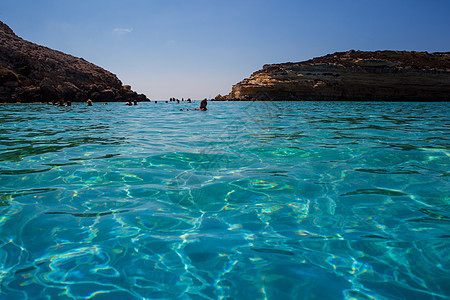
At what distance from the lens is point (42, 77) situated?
41.1 m

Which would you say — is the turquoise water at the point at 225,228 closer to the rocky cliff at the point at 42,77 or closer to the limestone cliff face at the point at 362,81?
the rocky cliff at the point at 42,77

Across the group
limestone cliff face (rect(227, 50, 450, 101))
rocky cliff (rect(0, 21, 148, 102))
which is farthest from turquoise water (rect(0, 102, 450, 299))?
limestone cliff face (rect(227, 50, 450, 101))

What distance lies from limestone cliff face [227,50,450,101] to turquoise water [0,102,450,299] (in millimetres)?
43653

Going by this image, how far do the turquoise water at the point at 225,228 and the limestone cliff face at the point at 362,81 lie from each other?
4365cm

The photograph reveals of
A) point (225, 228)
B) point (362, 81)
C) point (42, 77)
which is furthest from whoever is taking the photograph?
point (362, 81)

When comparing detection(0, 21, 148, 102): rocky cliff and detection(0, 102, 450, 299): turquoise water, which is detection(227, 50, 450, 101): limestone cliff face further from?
detection(0, 102, 450, 299): turquoise water

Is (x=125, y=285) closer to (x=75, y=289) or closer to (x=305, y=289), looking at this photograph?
(x=75, y=289)

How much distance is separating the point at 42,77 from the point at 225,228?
51394mm

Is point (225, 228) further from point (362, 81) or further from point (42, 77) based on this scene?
point (42, 77)

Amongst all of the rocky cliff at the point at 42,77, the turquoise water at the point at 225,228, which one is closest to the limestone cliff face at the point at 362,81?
the rocky cliff at the point at 42,77

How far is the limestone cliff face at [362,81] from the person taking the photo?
134 ft

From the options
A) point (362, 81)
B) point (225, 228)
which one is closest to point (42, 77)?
point (225, 228)

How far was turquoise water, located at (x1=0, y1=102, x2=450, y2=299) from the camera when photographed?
1518 millimetres

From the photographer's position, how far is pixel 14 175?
11.2 feet
